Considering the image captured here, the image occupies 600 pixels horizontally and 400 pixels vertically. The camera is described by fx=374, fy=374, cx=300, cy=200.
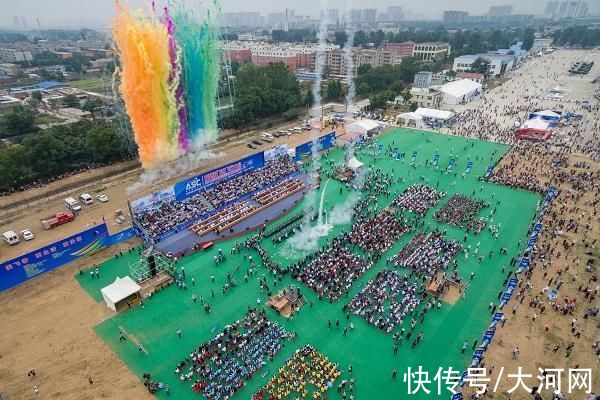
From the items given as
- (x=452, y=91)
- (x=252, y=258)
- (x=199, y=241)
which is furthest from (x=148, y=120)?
(x=452, y=91)

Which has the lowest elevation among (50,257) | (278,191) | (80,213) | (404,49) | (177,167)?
(80,213)

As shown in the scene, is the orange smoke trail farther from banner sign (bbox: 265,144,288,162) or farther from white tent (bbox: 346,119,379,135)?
white tent (bbox: 346,119,379,135)

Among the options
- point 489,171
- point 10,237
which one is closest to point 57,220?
point 10,237

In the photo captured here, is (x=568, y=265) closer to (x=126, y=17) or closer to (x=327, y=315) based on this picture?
(x=327, y=315)

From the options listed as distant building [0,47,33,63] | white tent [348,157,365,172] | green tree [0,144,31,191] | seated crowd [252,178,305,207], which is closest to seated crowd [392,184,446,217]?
white tent [348,157,365,172]

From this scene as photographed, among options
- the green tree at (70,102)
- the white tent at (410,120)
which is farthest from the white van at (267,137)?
the green tree at (70,102)

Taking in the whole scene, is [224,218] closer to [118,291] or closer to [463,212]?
[118,291]

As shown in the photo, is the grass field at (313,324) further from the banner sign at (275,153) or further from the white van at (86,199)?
the banner sign at (275,153)
